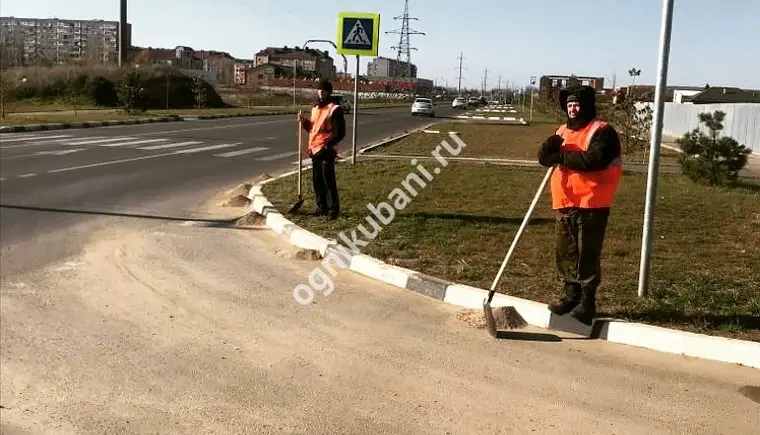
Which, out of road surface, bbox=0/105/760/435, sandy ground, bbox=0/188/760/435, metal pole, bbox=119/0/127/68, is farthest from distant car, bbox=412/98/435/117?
sandy ground, bbox=0/188/760/435

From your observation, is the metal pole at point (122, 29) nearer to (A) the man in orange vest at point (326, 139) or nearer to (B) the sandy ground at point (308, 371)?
(A) the man in orange vest at point (326, 139)

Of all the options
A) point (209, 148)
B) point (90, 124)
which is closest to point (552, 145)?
point (209, 148)

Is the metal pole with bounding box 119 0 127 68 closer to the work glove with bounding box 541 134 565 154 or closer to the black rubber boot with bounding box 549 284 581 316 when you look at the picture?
the work glove with bounding box 541 134 565 154

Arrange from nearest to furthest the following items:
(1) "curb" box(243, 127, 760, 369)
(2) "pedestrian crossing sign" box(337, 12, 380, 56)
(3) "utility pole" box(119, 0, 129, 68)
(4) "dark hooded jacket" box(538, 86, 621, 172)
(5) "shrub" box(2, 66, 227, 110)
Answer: (1) "curb" box(243, 127, 760, 369)
(4) "dark hooded jacket" box(538, 86, 621, 172)
(2) "pedestrian crossing sign" box(337, 12, 380, 56)
(3) "utility pole" box(119, 0, 129, 68)
(5) "shrub" box(2, 66, 227, 110)

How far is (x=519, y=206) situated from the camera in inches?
388

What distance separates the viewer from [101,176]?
12.1 metres

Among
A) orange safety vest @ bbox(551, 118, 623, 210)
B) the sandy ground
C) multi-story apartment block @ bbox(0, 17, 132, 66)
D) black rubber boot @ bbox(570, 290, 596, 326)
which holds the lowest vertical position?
the sandy ground

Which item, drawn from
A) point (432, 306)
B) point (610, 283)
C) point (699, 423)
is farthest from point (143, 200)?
point (699, 423)

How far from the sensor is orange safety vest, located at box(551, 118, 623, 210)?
4.64 meters

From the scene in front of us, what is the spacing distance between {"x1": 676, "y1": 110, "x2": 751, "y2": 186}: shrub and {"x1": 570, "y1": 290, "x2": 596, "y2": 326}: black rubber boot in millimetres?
9770

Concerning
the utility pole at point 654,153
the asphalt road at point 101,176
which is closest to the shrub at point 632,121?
the asphalt road at point 101,176

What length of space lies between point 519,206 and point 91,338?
21.9ft

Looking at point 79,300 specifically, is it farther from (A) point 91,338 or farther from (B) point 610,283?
(B) point 610,283

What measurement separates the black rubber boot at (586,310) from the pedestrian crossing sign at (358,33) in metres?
8.02
